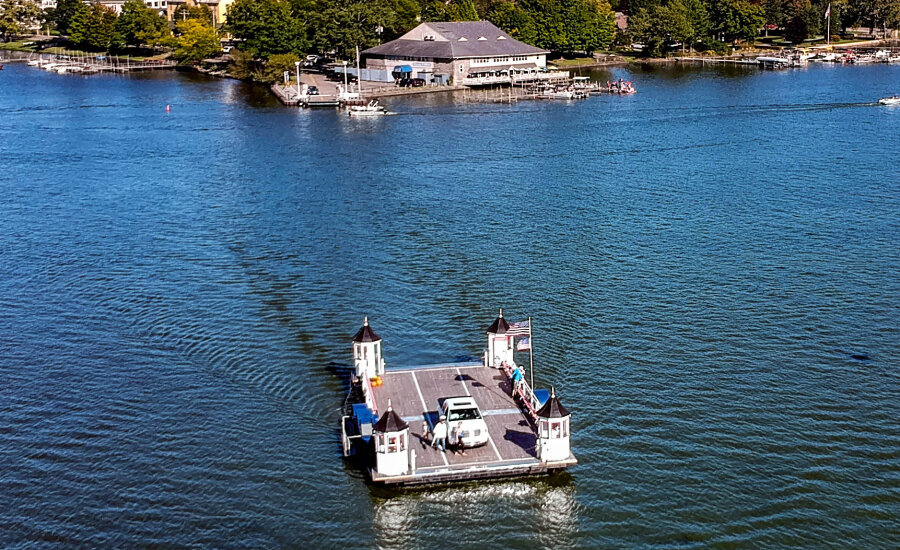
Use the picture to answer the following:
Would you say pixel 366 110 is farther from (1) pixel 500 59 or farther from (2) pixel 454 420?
(2) pixel 454 420

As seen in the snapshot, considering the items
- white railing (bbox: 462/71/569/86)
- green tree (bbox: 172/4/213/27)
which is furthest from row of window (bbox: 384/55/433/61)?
green tree (bbox: 172/4/213/27)

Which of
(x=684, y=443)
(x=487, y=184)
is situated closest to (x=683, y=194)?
(x=487, y=184)

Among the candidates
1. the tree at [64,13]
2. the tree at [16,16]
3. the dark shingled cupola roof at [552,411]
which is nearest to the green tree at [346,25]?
the tree at [64,13]

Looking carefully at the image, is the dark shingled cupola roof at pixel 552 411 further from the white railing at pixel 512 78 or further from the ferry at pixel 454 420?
the white railing at pixel 512 78

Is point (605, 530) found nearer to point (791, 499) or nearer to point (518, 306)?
point (791, 499)

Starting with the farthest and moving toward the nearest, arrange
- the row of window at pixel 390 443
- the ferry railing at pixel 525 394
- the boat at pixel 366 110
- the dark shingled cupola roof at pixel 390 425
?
the boat at pixel 366 110, the ferry railing at pixel 525 394, the row of window at pixel 390 443, the dark shingled cupola roof at pixel 390 425

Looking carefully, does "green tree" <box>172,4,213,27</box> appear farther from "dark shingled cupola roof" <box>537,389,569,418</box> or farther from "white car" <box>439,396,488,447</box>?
"dark shingled cupola roof" <box>537,389,569,418</box>

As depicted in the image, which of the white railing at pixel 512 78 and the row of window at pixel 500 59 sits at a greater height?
the row of window at pixel 500 59
